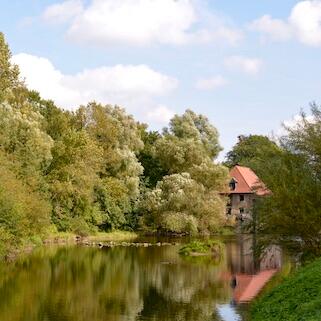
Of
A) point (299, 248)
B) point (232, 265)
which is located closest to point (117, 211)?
point (232, 265)

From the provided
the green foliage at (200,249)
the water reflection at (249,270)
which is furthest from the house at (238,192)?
the green foliage at (200,249)

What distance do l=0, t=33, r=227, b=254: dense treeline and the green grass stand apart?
2916 cm

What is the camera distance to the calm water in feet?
86.7

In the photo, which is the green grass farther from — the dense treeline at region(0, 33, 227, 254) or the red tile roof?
the red tile roof

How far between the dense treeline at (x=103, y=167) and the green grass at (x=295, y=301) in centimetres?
2916

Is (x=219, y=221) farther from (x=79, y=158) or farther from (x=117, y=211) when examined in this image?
(x=79, y=158)

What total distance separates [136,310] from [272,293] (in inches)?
248

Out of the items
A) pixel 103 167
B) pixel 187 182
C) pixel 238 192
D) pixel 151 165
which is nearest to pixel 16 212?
pixel 103 167

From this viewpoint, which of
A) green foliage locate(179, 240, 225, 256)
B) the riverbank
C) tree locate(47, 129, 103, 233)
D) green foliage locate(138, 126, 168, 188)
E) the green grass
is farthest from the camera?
green foliage locate(138, 126, 168, 188)

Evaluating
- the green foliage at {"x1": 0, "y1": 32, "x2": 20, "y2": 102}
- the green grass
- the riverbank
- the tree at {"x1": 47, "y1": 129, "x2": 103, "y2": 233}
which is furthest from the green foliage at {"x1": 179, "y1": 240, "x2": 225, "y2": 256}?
the green grass

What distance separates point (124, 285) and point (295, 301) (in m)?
16.4

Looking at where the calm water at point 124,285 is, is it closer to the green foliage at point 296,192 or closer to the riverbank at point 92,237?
the green foliage at point 296,192

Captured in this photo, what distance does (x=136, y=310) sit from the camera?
27.2m

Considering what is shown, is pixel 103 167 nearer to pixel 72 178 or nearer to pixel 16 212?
pixel 72 178
